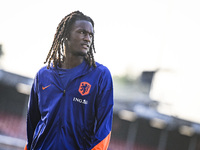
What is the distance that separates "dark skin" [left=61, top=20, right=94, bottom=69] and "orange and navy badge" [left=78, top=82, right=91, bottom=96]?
0.65ft

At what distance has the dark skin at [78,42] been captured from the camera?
2.11 m

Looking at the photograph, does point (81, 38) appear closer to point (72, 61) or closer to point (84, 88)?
point (72, 61)

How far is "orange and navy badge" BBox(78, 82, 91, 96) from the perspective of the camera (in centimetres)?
202

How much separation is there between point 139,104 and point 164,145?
3.26 meters

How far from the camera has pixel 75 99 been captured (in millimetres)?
2018

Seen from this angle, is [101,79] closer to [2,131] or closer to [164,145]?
[2,131]

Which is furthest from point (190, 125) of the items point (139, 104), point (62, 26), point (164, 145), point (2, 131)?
point (62, 26)

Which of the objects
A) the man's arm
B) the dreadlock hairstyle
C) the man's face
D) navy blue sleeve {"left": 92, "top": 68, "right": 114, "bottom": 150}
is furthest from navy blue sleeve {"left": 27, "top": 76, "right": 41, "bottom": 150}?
navy blue sleeve {"left": 92, "top": 68, "right": 114, "bottom": 150}

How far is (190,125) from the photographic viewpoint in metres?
19.5

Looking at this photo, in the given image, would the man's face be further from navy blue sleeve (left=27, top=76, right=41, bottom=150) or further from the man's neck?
navy blue sleeve (left=27, top=76, right=41, bottom=150)

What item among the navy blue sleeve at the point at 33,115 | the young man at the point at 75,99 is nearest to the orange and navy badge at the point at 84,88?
the young man at the point at 75,99

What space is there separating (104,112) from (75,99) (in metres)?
0.22

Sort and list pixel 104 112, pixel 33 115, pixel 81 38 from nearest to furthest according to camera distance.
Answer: pixel 104 112
pixel 81 38
pixel 33 115

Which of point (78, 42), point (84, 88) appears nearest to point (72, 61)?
point (78, 42)
